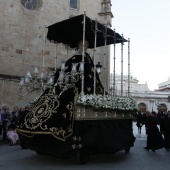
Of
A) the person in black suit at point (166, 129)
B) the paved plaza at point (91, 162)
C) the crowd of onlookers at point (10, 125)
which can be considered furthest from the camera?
the crowd of onlookers at point (10, 125)

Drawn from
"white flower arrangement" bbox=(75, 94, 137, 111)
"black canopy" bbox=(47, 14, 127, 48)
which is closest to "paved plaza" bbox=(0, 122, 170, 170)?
"white flower arrangement" bbox=(75, 94, 137, 111)

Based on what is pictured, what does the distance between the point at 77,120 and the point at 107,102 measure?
120 centimetres

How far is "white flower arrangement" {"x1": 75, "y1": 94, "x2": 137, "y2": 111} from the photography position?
7.18 m

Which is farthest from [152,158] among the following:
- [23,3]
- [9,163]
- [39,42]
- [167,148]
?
[23,3]

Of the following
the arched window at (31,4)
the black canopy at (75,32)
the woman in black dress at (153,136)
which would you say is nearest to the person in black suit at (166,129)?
the woman in black dress at (153,136)

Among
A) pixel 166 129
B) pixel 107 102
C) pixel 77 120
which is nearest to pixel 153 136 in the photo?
pixel 166 129

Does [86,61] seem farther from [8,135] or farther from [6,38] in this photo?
[6,38]

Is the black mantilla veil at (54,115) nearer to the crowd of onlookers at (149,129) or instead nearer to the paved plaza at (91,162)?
the paved plaza at (91,162)

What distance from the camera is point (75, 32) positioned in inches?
377

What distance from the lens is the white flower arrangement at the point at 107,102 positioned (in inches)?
283

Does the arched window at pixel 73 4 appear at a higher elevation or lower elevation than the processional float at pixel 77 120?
higher

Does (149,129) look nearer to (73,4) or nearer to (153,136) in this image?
(153,136)

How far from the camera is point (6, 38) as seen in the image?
15.7 meters

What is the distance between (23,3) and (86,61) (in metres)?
9.85
